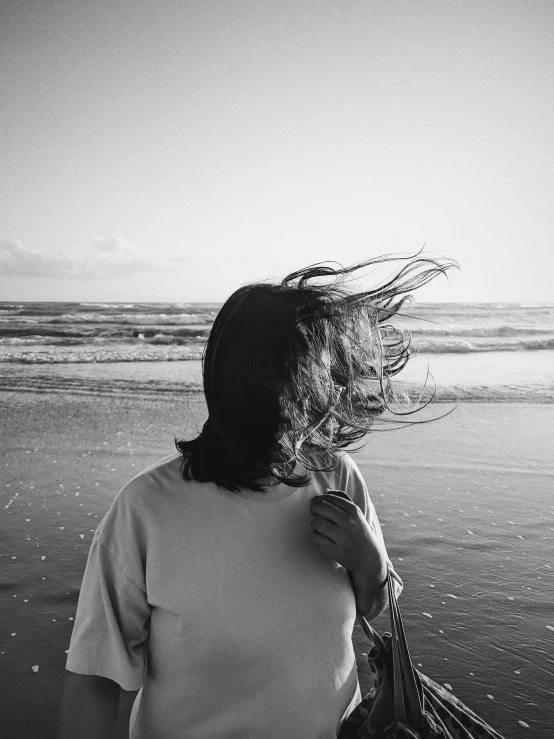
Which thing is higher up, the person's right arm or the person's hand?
the person's hand

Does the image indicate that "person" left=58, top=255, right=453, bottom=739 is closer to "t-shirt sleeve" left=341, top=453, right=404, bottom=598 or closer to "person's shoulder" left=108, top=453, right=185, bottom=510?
"person's shoulder" left=108, top=453, right=185, bottom=510

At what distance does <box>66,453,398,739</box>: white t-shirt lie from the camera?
3.78ft

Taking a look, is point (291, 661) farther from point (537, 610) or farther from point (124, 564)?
point (537, 610)

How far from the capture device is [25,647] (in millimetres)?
2934

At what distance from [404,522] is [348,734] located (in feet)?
11.4

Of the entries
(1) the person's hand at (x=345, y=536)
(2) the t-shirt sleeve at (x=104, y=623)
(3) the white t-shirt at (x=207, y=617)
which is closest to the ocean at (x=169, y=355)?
(1) the person's hand at (x=345, y=536)

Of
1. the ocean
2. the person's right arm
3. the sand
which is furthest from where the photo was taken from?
the ocean

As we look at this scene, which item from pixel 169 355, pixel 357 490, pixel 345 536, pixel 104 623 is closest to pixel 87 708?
pixel 104 623

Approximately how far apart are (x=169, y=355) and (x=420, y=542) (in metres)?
12.0

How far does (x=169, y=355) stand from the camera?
50.6 ft

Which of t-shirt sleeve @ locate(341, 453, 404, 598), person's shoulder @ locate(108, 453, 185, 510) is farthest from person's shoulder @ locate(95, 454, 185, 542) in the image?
t-shirt sleeve @ locate(341, 453, 404, 598)

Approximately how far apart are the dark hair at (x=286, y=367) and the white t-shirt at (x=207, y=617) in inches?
3.6

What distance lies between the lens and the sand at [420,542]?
2.77 meters

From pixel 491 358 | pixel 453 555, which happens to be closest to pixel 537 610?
pixel 453 555
